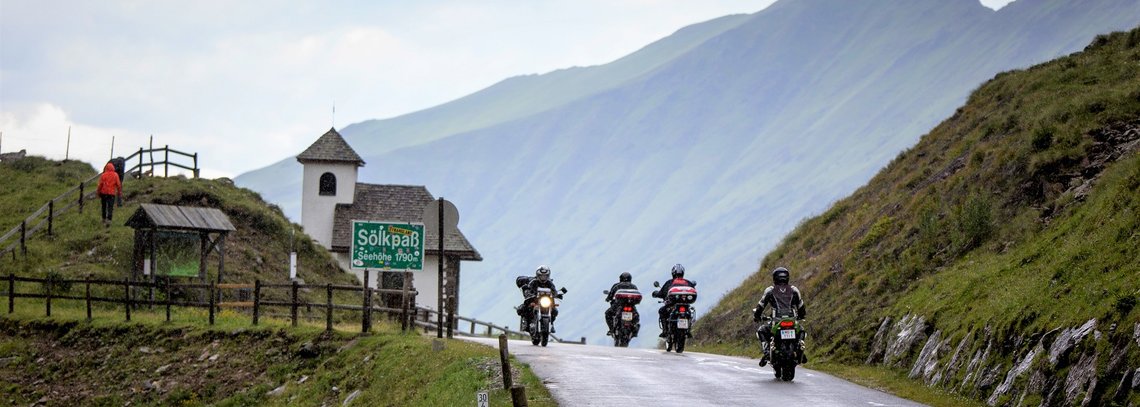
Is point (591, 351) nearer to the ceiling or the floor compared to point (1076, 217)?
nearer to the floor

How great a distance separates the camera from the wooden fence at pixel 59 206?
45344 millimetres

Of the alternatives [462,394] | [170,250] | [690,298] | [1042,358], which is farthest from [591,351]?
[170,250]

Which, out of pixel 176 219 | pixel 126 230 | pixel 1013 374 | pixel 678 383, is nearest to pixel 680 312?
pixel 678 383

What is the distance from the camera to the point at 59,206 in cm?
5231

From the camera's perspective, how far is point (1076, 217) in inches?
955

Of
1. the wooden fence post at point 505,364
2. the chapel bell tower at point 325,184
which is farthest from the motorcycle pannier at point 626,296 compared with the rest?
the chapel bell tower at point 325,184

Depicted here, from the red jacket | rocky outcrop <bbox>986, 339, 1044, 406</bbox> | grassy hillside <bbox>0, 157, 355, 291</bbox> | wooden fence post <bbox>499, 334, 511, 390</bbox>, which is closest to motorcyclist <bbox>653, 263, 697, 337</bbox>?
wooden fence post <bbox>499, 334, 511, 390</bbox>

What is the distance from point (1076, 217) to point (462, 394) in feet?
37.7

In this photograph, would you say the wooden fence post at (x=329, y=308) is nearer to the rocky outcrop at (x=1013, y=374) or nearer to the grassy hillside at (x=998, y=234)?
the grassy hillside at (x=998, y=234)

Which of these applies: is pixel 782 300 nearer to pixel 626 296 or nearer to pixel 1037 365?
pixel 1037 365

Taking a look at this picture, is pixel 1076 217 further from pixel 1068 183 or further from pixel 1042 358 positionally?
pixel 1042 358

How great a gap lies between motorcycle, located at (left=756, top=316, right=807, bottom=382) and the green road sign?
959 cm

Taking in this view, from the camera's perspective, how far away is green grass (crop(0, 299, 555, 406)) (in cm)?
2475

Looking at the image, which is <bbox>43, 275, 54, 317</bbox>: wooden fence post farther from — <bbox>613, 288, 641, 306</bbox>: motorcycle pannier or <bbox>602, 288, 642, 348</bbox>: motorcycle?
<bbox>613, 288, 641, 306</bbox>: motorcycle pannier
